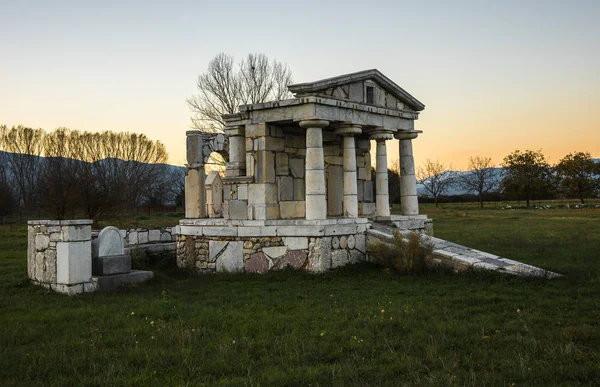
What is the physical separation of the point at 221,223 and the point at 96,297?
4.07m

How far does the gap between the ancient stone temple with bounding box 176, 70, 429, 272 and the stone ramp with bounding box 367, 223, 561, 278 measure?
623mm

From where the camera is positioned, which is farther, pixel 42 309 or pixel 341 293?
pixel 341 293

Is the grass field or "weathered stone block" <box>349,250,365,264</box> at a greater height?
"weathered stone block" <box>349,250,365,264</box>

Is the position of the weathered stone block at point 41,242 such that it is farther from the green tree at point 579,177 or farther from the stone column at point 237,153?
the green tree at point 579,177

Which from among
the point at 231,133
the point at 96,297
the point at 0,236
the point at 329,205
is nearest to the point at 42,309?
the point at 96,297

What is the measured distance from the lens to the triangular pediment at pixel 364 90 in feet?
41.8

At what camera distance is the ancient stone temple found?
12.6 meters

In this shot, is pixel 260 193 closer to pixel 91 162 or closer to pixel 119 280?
pixel 119 280

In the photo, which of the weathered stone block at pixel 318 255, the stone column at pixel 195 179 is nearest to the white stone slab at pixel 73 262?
the weathered stone block at pixel 318 255

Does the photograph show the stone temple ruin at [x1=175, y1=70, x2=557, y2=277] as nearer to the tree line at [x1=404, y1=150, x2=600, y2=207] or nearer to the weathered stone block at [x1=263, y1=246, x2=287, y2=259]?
the weathered stone block at [x1=263, y1=246, x2=287, y2=259]

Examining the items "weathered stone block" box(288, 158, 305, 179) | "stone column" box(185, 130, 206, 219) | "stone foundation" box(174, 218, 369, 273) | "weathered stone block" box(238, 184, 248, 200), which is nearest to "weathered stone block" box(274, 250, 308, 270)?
"stone foundation" box(174, 218, 369, 273)

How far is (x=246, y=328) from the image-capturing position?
7.25 metres

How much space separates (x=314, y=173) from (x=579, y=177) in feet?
171

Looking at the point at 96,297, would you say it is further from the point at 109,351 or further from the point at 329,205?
the point at 329,205
